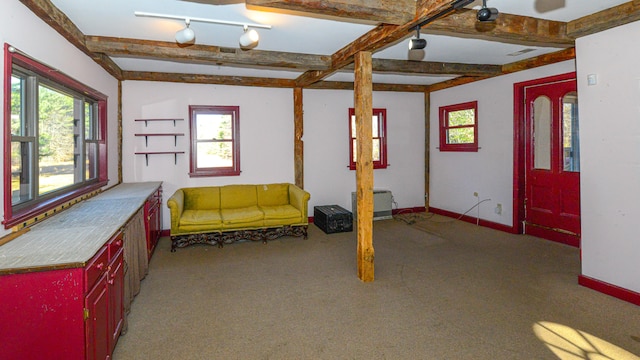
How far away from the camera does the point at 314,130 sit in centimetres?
650

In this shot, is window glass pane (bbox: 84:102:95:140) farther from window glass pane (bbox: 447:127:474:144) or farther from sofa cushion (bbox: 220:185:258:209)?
window glass pane (bbox: 447:127:474:144)

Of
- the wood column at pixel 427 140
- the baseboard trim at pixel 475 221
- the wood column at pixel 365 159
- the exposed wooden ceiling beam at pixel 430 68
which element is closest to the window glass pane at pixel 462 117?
the wood column at pixel 427 140

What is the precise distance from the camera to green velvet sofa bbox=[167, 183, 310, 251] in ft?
15.8

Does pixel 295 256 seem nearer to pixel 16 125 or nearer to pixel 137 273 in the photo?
pixel 137 273

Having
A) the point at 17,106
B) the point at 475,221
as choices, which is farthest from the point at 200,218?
the point at 475,221

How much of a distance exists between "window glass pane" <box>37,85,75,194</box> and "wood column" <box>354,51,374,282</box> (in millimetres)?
2756

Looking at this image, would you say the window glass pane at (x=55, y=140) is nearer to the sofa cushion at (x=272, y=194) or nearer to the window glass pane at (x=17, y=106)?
the window glass pane at (x=17, y=106)

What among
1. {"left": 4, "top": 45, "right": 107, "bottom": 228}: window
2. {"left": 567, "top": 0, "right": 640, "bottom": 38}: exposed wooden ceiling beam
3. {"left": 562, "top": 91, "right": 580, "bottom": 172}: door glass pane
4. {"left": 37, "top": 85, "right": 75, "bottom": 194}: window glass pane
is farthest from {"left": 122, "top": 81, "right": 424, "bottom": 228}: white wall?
{"left": 567, "top": 0, "right": 640, "bottom": 38}: exposed wooden ceiling beam

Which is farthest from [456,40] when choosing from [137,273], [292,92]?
[137,273]

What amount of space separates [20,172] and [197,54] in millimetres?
2133

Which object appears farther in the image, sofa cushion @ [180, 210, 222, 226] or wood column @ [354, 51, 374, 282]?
sofa cushion @ [180, 210, 222, 226]

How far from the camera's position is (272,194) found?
231 inches

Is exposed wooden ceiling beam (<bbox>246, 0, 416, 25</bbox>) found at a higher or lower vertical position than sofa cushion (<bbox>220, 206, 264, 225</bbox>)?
higher

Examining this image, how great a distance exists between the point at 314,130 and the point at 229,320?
4.18 m
